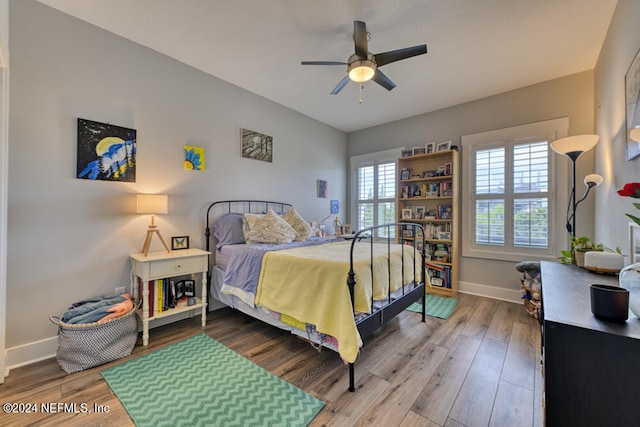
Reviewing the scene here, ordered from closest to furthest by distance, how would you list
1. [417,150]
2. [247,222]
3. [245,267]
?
[245,267] < [247,222] < [417,150]

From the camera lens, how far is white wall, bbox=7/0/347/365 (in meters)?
2.01

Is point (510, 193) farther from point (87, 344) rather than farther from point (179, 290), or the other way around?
point (87, 344)

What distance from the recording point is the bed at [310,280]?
1.80m

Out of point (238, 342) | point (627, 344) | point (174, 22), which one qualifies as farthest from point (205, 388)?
point (174, 22)

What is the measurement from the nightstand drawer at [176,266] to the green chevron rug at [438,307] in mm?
2460

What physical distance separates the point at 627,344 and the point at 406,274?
1.79 metres

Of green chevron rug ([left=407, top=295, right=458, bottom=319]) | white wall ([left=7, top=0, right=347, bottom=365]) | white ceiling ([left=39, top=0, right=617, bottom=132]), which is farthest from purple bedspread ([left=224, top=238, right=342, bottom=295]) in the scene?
white ceiling ([left=39, top=0, right=617, bottom=132])

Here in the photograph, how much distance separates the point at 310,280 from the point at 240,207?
188cm

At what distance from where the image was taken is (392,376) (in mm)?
1885

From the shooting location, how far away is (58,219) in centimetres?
216

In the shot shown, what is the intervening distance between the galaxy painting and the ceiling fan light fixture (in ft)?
7.20

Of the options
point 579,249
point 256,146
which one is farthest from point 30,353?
point 579,249

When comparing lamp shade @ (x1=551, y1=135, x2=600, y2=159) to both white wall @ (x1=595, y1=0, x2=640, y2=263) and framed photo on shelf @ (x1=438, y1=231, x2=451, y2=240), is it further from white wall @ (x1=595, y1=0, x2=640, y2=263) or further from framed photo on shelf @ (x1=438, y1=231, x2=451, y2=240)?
framed photo on shelf @ (x1=438, y1=231, x2=451, y2=240)

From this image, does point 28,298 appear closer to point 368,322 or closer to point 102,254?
point 102,254
